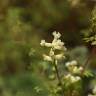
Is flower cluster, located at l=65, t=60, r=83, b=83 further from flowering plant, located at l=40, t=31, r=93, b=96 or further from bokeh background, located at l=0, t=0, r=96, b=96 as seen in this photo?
bokeh background, located at l=0, t=0, r=96, b=96

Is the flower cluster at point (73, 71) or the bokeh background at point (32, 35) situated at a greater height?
the bokeh background at point (32, 35)

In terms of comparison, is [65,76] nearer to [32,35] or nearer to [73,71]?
[73,71]

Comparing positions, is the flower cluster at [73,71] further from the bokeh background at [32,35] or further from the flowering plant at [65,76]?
the bokeh background at [32,35]

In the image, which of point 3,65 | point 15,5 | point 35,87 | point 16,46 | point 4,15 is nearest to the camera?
point 35,87

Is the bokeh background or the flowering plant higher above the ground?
the bokeh background

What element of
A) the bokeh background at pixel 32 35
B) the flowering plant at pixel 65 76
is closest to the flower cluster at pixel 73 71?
the flowering plant at pixel 65 76

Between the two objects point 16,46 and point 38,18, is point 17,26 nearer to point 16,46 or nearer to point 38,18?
point 16,46

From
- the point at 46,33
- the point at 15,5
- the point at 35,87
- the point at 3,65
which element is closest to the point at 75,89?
the point at 35,87

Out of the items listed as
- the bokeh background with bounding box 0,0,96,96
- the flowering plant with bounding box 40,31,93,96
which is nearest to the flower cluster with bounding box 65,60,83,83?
the flowering plant with bounding box 40,31,93,96
